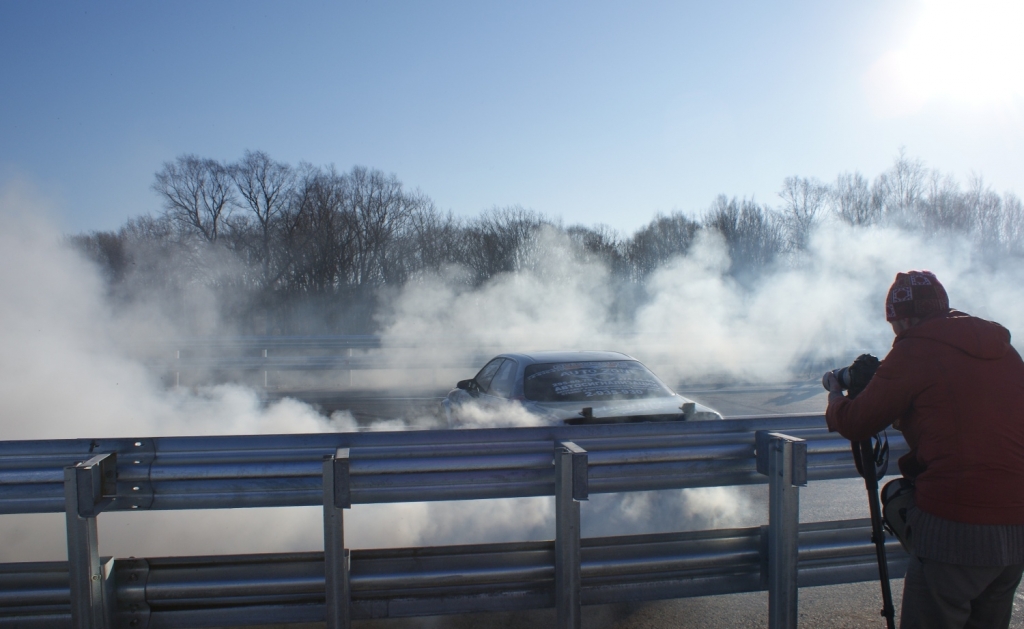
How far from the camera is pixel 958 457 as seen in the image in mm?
2152

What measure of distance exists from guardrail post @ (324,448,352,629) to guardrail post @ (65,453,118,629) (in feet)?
2.84

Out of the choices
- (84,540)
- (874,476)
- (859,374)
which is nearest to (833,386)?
(859,374)

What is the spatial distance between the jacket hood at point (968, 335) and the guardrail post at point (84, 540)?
3.07m

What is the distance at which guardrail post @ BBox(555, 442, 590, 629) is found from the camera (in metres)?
2.70

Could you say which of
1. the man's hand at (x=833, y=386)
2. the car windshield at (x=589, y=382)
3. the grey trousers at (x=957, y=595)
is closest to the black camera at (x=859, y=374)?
the man's hand at (x=833, y=386)

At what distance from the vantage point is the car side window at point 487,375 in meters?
6.43

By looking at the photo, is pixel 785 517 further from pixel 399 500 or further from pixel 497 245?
pixel 497 245

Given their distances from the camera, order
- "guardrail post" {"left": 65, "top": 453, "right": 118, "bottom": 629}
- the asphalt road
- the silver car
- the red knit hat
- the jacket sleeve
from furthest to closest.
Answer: the silver car
the asphalt road
"guardrail post" {"left": 65, "top": 453, "right": 118, "bottom": 629}
the red knit hat
the jacket sleeve

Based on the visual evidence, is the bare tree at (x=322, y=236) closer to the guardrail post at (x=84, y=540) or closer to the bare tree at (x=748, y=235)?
the bare tree at (x=748, y=235)

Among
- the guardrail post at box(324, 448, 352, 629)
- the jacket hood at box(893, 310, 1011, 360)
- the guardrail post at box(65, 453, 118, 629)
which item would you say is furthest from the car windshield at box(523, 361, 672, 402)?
the guardrail post at box(65, 453, 118, 629)

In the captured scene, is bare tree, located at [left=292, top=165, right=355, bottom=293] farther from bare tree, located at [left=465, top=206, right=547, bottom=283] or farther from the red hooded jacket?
the red hooded jacket

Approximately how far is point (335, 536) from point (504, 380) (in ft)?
11.1

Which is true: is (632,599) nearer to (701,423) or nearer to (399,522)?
(701,423)

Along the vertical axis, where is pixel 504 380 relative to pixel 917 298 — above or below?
below
